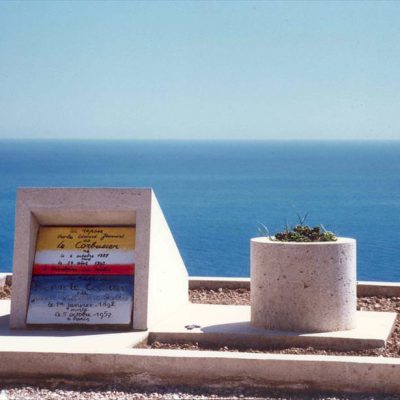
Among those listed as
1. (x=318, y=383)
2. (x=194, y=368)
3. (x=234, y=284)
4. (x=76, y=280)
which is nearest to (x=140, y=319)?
(x=76, y=280)

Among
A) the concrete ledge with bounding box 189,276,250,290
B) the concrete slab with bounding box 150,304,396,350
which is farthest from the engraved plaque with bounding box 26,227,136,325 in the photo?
the concrete ledge with bounding box 189,276,250,290

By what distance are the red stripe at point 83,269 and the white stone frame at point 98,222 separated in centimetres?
11

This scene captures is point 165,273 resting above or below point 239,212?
below

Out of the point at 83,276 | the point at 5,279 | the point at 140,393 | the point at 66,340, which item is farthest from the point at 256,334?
the point at 5,279

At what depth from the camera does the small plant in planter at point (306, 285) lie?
27.1 feet

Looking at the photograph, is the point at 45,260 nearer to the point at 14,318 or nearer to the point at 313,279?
the point at 14,318

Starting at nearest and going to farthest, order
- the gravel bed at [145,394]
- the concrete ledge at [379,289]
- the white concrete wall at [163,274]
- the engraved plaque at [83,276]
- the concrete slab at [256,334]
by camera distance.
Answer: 1. the gravel bed at [145,394]
2. the concrete slab at [256,334]
3. the engraved plaque at [83,276]
4. the white concrete wall at [163,274]
5. the concrete ledge at [379,289]

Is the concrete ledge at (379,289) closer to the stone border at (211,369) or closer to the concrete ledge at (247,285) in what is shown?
the concrete ledge at (247,285)

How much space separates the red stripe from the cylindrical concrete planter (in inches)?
56.9

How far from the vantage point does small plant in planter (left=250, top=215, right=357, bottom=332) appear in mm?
8273

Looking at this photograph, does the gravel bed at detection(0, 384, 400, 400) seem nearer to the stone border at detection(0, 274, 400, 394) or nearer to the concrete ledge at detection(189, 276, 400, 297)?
the stone border at detection(0, 274, 400, 394)

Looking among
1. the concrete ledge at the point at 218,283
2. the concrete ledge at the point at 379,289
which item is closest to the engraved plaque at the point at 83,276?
the concrete ledge at the point at 218,283

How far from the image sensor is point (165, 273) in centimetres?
944

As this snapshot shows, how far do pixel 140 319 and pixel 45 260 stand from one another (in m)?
1.24
